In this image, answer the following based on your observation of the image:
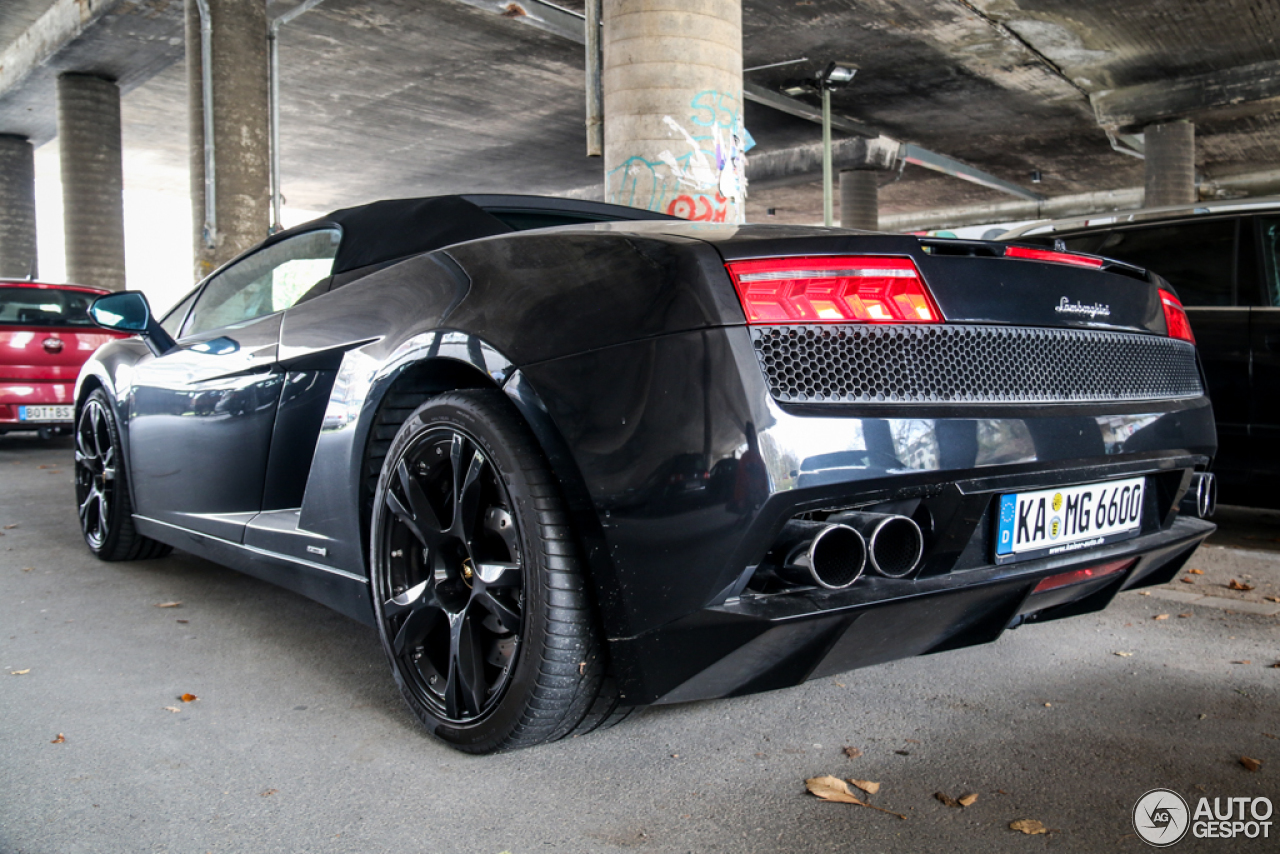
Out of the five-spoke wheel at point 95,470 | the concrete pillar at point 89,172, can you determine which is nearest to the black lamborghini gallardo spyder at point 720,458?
the five-spoke wheel at point 95,470

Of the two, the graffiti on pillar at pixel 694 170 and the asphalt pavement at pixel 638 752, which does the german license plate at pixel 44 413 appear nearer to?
the graffiti on pillar at pixel 694 170

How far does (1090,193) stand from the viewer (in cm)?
3100

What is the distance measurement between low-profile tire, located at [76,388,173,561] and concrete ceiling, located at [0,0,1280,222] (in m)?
11.8

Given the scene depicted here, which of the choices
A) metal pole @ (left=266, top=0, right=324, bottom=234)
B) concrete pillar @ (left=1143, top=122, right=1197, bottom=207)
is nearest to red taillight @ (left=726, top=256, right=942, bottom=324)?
metal pole @ (left=266, top=0, right=324, bottom=234)

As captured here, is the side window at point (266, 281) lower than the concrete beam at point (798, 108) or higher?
lower

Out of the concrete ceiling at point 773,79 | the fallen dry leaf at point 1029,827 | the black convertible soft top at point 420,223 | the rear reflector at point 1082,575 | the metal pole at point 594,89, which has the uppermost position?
the concrete ceiling at point 773,79

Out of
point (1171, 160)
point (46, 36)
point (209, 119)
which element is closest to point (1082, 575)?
point (209, 119)

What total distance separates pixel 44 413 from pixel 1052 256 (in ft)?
30.0

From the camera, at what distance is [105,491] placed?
4.08 metres

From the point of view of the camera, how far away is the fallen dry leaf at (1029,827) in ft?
5.83

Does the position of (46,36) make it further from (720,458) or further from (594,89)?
(720,458)

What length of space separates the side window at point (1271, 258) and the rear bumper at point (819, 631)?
10.5 ft

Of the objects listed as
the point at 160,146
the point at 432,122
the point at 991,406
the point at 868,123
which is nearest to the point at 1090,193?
the point at 868,123

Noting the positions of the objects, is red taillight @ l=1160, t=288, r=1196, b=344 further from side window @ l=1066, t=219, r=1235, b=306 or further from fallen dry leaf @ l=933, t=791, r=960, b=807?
side window @ l=1066, t=219, r=1235, b=306
